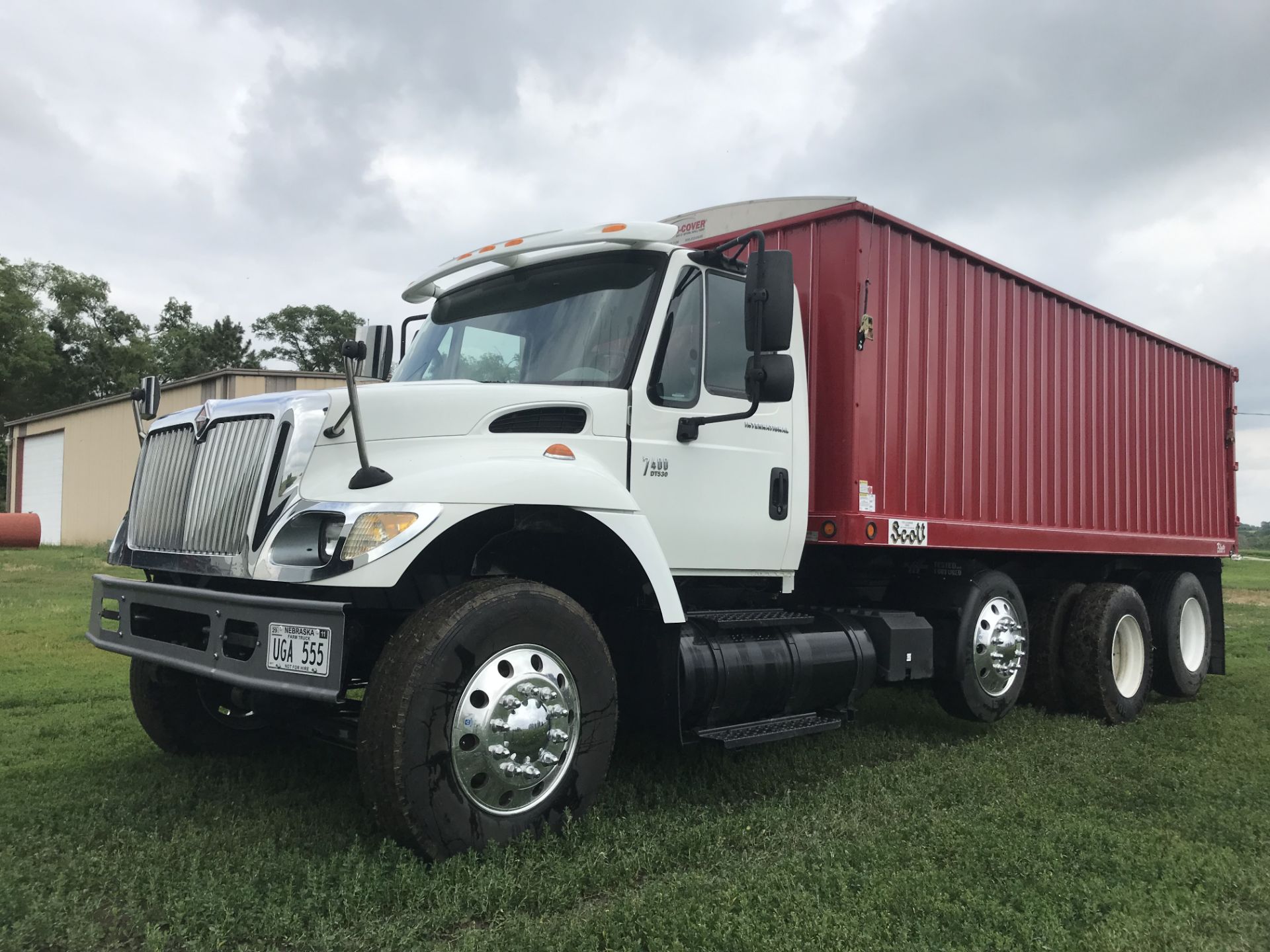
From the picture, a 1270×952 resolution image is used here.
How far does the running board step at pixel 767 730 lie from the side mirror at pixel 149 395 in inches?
118

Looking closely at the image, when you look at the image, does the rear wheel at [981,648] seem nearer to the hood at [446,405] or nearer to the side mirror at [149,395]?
the hood at [446,405]

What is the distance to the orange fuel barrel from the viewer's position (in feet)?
81.8

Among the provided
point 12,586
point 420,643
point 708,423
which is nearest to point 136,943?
point 420,643

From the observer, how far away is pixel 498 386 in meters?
4.18

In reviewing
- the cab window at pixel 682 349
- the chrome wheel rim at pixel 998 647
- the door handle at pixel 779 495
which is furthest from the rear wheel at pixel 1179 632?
the cab window at pixel 682 349

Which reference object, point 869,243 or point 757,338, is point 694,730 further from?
point 869,243

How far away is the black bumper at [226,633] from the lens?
11.1 ft

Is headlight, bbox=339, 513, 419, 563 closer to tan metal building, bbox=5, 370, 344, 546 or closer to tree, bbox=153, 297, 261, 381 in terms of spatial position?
tan metal building, bbox=5, 370, 344, 546

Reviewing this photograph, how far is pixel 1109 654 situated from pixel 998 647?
139cm

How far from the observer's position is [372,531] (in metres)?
3.47

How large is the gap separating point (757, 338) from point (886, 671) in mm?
2448

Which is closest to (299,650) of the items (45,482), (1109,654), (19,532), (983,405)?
(983,405)

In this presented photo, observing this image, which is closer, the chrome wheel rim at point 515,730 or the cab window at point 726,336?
the chrome wheel rim at point 515,730

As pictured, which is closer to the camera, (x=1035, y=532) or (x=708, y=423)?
(x=708, y=423)
